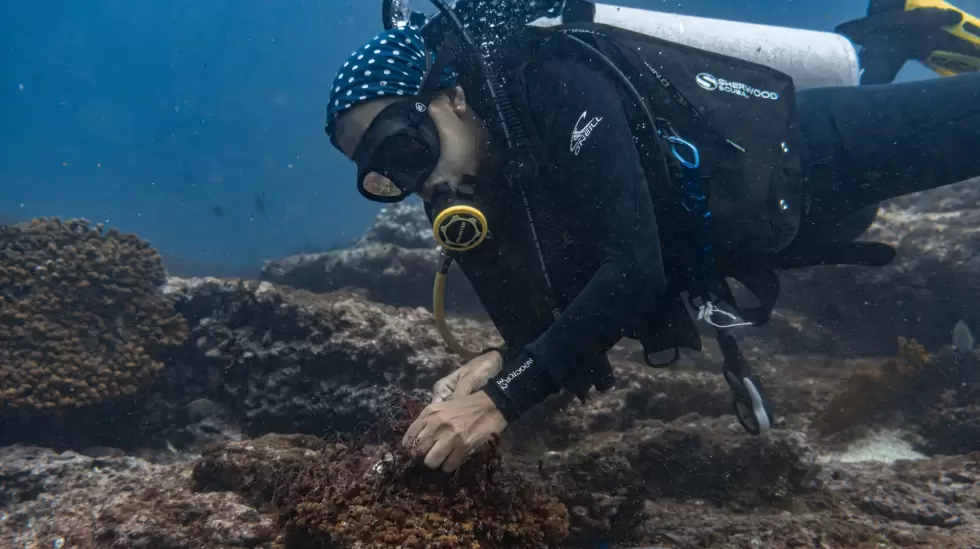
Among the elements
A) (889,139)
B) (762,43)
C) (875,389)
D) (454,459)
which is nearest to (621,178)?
(454,459)

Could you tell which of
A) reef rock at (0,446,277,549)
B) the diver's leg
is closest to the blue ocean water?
reef rock at (0,446,277,549)

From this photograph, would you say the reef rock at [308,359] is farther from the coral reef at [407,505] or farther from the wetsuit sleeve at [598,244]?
the wetsuit sleeve at [598,244]

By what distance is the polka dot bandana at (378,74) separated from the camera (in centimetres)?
285

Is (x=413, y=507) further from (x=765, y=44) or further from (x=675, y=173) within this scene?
(x=765, y=44)

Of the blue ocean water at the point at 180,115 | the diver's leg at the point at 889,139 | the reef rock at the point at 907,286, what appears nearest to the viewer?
the diver's leg at the point at 889,139

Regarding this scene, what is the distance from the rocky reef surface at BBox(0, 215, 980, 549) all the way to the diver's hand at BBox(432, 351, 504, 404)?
0.58 ft

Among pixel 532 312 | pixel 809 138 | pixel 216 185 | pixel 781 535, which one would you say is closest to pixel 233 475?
pixel 532 312

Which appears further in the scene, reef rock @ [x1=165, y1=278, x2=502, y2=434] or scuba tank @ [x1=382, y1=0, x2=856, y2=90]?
reef rock @ [x1=165, y1=278, x2=502, y2=434]

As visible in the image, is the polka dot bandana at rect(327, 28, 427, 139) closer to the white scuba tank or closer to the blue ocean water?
the white scuba tank

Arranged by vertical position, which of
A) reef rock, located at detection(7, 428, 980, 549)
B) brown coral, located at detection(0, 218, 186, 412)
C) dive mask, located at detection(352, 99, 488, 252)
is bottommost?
reef rock, located at detection(7, 428, 980, 549)

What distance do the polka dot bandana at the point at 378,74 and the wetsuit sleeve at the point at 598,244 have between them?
977 mm

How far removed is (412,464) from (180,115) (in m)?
122

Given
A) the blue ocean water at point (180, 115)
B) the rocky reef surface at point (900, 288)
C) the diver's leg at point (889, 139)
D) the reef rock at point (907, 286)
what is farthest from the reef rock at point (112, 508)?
the blue ocean water at point (180, 115)

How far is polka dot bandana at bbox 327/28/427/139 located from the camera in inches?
112
